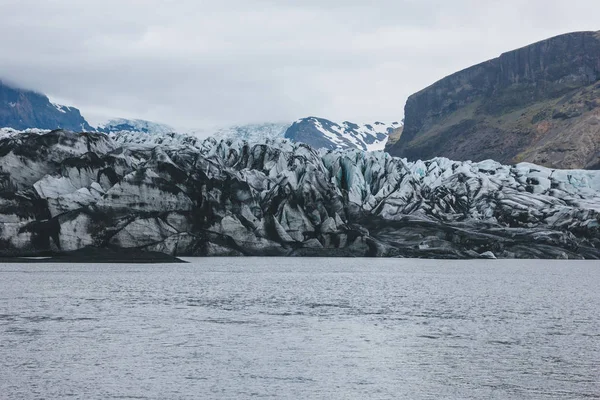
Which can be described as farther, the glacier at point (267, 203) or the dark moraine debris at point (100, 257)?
the glacier at point (267, 203)

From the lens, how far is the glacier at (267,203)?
104 meters

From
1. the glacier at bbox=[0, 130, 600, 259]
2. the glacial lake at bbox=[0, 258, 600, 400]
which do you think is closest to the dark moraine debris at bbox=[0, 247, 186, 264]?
the glacier at bbox=[0, 130, 600, 259]

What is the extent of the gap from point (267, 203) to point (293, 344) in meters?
96.5

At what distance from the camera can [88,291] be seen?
58.7m

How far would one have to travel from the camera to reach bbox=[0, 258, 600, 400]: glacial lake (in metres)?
23.5

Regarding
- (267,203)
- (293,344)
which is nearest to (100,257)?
(267,203)

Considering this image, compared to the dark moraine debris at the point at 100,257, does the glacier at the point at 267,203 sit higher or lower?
higher

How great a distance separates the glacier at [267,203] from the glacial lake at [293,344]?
139 ft

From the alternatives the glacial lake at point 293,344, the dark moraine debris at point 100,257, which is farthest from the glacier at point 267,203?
the glacial lake at point 293,344

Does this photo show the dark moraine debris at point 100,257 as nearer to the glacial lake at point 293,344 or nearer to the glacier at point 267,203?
the glacier at point 267,203

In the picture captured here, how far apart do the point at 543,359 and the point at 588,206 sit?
133574 millimetres

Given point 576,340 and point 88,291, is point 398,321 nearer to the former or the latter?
point 576,340

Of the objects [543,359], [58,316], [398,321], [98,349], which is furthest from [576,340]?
[58,316]

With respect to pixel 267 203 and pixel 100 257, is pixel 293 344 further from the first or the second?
pixel 267 203
